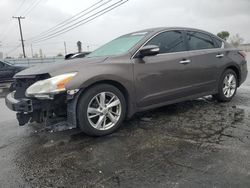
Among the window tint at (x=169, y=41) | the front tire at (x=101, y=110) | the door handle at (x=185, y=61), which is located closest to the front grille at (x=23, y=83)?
the front tire at (x=101, y=110)

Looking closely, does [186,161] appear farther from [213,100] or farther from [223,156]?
[213,100]

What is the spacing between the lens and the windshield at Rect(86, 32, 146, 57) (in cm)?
444

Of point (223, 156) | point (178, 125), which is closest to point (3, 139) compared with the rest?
point (178, 125)

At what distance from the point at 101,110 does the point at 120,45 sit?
1.48 metres

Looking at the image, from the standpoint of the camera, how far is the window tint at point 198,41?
5.09 metres

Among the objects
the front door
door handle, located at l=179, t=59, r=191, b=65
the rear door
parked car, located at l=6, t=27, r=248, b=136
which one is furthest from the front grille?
the rear door

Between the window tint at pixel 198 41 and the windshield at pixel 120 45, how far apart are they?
3.40ft

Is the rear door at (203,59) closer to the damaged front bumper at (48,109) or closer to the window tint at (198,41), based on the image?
the window tint at (198,41)

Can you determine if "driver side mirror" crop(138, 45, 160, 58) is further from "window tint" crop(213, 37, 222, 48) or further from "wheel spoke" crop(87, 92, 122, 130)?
"window tint" crop(213, 37, 222, 48)

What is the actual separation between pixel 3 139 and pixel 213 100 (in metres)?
4.43

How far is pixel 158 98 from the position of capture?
4422mm

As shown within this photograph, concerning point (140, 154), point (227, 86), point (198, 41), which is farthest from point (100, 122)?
point (227, 86)

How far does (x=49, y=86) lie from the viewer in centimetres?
350

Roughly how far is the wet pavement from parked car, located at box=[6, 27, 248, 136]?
35 cm
